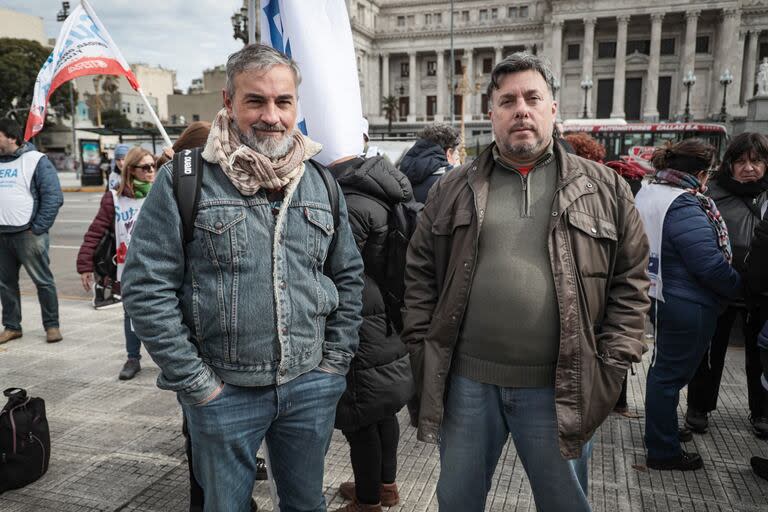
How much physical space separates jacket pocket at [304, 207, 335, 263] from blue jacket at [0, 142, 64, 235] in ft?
15.1

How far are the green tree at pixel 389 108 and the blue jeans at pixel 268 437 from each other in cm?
6134

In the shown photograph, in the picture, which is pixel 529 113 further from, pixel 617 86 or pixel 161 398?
pixel 617 86

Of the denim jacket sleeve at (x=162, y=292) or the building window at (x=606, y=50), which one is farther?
the building window at (x=606, y=50)

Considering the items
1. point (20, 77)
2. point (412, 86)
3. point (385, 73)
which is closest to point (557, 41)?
point (412, 86)

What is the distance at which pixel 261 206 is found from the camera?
6.47 feet

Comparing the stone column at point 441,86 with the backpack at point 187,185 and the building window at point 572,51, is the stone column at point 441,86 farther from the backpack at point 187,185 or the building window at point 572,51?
the backpack at point 187,185

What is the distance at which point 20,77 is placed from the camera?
5072cm

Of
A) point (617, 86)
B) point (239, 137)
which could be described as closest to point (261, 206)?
point (239, 137)

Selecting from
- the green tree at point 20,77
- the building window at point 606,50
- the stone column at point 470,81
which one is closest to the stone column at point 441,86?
the stone column at point 470,81

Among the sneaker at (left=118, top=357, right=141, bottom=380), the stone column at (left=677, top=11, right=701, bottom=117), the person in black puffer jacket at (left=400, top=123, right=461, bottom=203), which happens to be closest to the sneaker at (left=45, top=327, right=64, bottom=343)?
the sneaker at (left=118, top=357, right=141, bottom=380)

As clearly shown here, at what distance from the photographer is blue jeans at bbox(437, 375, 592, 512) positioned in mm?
2121

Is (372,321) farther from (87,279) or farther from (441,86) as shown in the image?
(441,86)

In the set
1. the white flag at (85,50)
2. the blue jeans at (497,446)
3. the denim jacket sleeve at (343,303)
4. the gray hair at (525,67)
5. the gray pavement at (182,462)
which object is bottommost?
the gray pavement at (182,462)

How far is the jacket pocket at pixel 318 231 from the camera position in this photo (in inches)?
81.6
